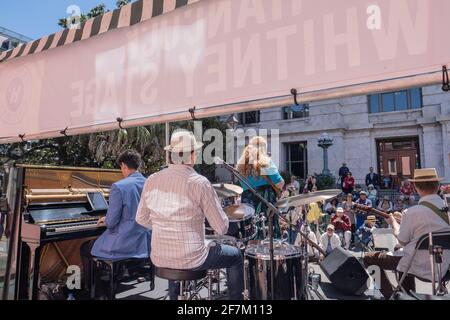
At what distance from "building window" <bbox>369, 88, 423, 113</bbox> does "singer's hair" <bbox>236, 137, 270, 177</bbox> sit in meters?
15.5

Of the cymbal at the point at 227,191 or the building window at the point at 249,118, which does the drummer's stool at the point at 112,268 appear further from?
the building window at the point at 249,118

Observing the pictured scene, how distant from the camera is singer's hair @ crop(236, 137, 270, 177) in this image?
3.50m

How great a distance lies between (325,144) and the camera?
A: 15758 millimetres

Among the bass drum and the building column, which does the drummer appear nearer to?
the bass drum

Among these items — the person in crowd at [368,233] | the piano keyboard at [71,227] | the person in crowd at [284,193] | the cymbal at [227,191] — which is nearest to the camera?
the piano keyboard at [71,227]

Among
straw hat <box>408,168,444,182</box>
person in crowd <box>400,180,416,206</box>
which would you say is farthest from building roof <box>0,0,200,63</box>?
person in crowd <box>400,180,416,206</box>

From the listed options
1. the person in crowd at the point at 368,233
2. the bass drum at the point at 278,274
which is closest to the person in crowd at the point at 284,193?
the bass drum at the point at 278,274

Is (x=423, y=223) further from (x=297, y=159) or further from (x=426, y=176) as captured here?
(x=297, y=159)

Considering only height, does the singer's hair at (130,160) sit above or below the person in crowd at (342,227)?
above

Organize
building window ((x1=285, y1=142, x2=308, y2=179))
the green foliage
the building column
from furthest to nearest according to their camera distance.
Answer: building window ((x1=285, y1=142, x2=308, y2=179)), the green foliage, the building column

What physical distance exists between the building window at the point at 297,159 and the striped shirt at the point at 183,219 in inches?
677

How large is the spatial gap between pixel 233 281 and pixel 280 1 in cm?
253

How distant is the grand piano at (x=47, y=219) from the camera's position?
3.16 m
